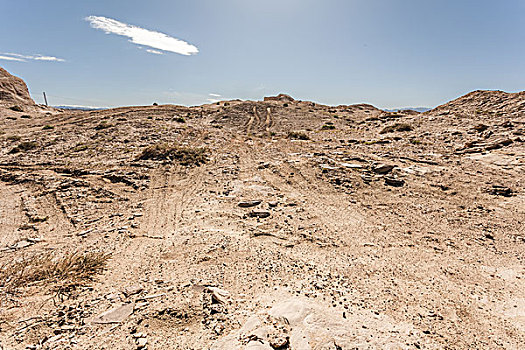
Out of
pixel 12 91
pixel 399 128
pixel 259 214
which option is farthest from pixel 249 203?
pixel 12 91

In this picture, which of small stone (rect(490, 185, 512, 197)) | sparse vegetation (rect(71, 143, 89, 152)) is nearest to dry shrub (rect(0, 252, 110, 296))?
sparse vegetation (rect(71, 143, 89, 152))

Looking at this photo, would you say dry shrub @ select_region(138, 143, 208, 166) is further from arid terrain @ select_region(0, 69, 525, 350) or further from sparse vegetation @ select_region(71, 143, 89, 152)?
sparse vegetation @ select_region(71, 143, 89, 152)

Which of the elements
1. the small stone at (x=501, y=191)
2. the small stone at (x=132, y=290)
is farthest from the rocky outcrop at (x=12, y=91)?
the small stone at (x=501, y=191)

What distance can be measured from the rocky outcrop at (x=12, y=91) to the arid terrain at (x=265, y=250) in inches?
1396

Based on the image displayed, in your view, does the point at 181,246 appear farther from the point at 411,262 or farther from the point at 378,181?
the point at 378,181

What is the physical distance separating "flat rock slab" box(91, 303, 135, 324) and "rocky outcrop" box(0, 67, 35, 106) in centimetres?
4855

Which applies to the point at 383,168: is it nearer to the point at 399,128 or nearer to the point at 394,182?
the point at 394,182

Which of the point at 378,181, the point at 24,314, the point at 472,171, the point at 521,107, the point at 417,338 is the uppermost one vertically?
the point at 521,107

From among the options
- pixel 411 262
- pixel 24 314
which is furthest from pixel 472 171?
pixel 24 314

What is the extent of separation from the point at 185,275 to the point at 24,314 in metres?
2.38

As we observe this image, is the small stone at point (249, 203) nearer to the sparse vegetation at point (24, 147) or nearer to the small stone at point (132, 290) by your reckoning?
the small stone at point (132, 290)

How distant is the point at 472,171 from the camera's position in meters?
10.1

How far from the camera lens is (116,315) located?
377 cm

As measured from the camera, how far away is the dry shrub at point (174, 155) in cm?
1272
